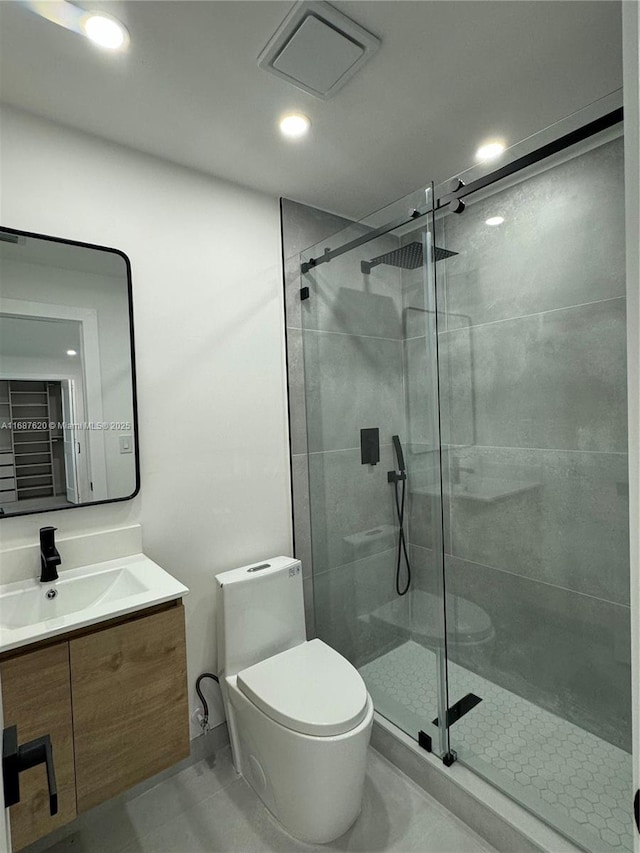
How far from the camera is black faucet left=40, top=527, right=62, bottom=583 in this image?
147 centimetres

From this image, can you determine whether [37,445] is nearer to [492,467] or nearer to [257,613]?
[257,613]

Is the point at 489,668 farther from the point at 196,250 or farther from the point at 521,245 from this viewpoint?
the point at 196,250

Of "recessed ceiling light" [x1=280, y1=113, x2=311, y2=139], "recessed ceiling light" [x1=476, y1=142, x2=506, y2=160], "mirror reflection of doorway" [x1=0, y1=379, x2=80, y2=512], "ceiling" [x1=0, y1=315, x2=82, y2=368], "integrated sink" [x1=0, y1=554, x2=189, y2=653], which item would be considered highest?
"recessed ceiling light" [x1=476, y1=142, x2=506, y2=160]

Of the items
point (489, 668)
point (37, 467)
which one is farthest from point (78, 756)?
point (489, 668)

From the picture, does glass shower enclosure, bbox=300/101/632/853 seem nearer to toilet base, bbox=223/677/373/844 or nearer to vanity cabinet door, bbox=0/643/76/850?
toilet base, bbox=223/677/373/844

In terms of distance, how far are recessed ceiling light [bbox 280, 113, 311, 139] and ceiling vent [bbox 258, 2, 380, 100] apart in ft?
0.49

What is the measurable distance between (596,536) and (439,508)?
0.59 m

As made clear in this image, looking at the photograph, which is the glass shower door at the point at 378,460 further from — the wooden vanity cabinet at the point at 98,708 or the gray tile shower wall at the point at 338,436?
the wooden vanity cabinet at the point at 98,708

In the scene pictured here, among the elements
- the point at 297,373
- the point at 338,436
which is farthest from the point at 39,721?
the point at 297,373

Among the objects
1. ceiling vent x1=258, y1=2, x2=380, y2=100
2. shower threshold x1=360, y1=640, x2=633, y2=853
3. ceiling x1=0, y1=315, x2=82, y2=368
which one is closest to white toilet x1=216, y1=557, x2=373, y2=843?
shower threshold x1=360, y1=640, x2=633, y2=853

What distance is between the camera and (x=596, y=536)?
1.71 metres

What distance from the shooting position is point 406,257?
192 cm

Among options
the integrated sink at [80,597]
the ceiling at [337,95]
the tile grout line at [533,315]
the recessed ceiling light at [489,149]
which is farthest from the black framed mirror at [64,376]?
the recessed ceiling light at [489,149]

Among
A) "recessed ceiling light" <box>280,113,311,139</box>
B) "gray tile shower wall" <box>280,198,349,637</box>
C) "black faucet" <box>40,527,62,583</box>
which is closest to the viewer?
"black faucet" <box>40,527,62,583</box>
